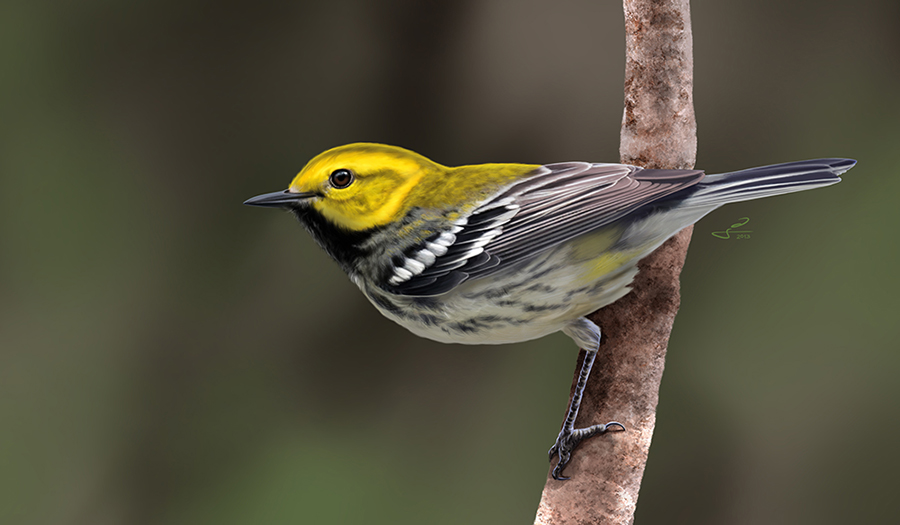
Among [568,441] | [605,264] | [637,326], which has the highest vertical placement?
[605,264]

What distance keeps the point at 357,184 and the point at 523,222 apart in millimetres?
260

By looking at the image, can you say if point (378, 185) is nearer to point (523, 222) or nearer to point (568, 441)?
point (523, 222)

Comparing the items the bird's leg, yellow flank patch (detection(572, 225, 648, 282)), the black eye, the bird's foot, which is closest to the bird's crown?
the black eye

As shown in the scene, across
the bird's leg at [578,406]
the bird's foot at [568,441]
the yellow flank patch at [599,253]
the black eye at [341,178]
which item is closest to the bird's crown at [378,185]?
the black eye at [341,178]

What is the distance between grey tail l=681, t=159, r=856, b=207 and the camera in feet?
2.75

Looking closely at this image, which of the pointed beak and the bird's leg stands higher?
the pointed beak

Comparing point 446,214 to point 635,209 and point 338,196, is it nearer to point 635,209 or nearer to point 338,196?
point 338,196

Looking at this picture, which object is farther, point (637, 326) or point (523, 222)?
point (637, 326)

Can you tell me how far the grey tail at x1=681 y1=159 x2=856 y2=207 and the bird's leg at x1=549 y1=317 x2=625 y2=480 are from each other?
29 centimetres

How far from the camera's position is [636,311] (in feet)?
3.43

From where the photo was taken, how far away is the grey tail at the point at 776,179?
0.84 metres

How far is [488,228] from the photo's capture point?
0.93m

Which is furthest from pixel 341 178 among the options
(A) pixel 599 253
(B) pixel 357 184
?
(A) pixel 599 253

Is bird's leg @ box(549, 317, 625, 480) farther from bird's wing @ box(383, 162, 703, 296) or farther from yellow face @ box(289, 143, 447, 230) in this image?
yellow face @ box(289, 143, 447, 230)
